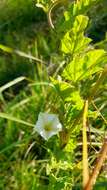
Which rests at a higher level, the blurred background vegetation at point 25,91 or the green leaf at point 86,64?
the blurred background vegetation at point 25,91

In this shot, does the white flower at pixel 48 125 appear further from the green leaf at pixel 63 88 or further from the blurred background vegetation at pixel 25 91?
the blurred background vegetation at pixel 25 91

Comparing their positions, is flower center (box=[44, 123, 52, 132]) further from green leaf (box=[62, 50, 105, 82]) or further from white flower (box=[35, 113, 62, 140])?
green leaf (box=[62, 50, 105, 82])

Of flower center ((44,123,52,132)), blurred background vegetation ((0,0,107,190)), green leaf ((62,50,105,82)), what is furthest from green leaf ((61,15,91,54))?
blurred background vegetation ((0,0,107,190))

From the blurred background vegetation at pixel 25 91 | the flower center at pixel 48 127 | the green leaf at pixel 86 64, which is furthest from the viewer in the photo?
the blurred background vegetation at pixel 25 91

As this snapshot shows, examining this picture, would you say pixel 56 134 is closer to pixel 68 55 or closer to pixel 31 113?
pixel 68 55

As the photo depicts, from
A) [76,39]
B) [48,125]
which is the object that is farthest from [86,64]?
[48,125]

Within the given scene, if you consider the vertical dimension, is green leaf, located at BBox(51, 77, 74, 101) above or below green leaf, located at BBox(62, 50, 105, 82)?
below

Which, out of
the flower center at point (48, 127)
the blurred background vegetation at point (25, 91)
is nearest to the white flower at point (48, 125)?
the flower center at point (48, 127)

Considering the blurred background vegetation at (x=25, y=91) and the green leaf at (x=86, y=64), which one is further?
the blurred background vegetation at (x=25, y=91)
